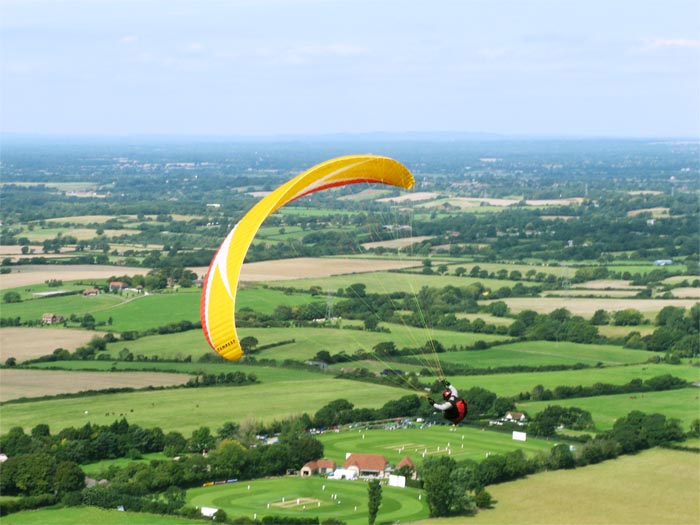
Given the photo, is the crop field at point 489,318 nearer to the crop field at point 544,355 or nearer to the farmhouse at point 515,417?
the crop field at point 544,355

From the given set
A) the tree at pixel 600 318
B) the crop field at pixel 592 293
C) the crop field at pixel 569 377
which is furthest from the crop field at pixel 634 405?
the crop field at pixel 592 293

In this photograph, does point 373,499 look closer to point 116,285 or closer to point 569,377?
point 569,377

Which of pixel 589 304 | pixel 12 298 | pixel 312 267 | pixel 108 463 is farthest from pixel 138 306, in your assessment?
pixel 108 463

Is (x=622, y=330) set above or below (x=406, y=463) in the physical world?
below

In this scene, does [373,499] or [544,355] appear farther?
[544,355]

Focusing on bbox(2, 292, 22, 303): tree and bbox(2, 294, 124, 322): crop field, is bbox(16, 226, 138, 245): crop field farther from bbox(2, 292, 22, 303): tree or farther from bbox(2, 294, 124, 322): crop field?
bbox(2, 294, 124, 322): crop field

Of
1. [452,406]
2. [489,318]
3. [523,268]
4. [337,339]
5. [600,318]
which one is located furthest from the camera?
[523,268]
